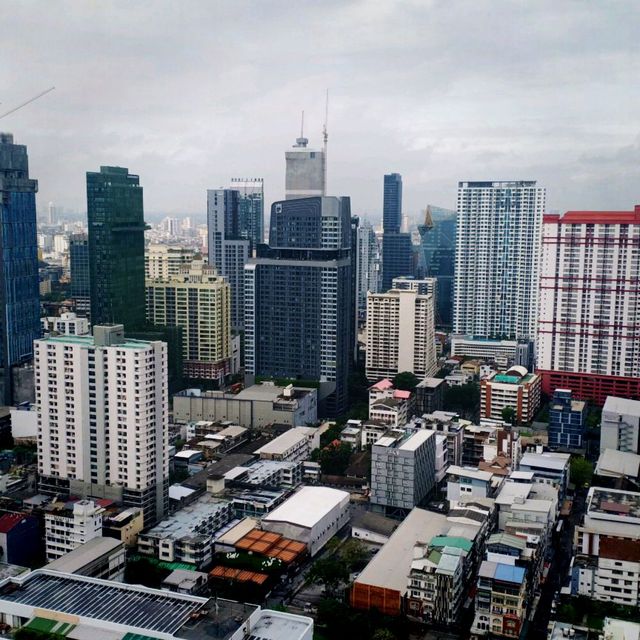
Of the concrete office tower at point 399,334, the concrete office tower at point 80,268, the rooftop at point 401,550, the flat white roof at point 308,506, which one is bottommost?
the rooftop at point 401,550

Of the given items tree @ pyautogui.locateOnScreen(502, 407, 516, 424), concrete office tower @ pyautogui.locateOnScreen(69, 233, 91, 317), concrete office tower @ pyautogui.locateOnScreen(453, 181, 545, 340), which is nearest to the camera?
tree @ pyautogui.locateOnScreen(502, 407, 516, 424)

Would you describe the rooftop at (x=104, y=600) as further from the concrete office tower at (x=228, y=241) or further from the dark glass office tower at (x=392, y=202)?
the dark glass office tower at (x=392, y=202)

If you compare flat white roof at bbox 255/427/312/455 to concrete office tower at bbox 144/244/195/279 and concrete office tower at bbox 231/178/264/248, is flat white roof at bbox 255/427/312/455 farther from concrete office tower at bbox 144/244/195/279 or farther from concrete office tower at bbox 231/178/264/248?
concrete office tower at bbox 231/178/264/248

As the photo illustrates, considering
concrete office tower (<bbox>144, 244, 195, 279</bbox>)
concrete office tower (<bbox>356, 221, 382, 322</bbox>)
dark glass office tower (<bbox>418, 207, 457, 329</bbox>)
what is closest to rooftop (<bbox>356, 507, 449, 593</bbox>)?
concrete office tower (<bbox>144, 244, 195, 279</bbox>)

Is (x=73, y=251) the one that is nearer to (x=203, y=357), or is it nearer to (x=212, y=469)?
(x=203, y=357)

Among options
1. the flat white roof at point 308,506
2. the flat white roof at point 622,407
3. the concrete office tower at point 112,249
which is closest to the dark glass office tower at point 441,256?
the concrete office tower at point 112,249
